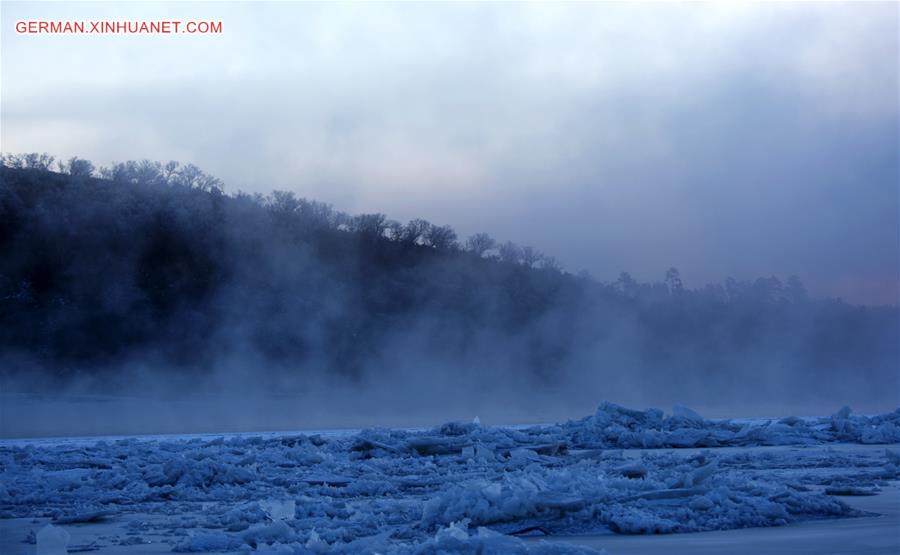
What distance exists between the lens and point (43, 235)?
33375 mm

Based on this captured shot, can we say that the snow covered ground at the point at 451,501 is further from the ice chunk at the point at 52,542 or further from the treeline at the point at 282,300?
the treeline at the point at 282,300

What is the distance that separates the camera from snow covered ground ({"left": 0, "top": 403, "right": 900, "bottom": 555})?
15.5 ft

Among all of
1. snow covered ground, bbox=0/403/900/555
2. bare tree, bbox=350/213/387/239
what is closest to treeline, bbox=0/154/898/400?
bare tree, bbox=350/213/387/239

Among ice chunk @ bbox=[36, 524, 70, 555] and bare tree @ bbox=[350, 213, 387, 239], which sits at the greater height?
bare tree @ bbox=[350, 213, 387, 239]

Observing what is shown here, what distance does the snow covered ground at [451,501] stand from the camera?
473 centimetres

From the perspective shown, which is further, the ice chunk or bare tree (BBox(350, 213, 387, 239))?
bare tree (BBox(350, 213, 387, 239))

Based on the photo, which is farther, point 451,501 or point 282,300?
point 282,300

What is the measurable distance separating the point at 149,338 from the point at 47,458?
2201 cm

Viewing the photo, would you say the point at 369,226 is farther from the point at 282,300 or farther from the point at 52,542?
the point at 52,542

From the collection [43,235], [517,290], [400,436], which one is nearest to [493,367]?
[517,290]

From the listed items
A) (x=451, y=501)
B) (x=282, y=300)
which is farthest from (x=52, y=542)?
(x=282, y=300)

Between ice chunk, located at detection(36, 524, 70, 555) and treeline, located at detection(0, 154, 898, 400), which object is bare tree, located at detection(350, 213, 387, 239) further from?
ice chunk, located at detection(36, 524, 70, 555)

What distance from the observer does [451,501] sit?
518cm

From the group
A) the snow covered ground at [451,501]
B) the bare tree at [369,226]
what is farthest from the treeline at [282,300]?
the snow covered ground at [451,501]
